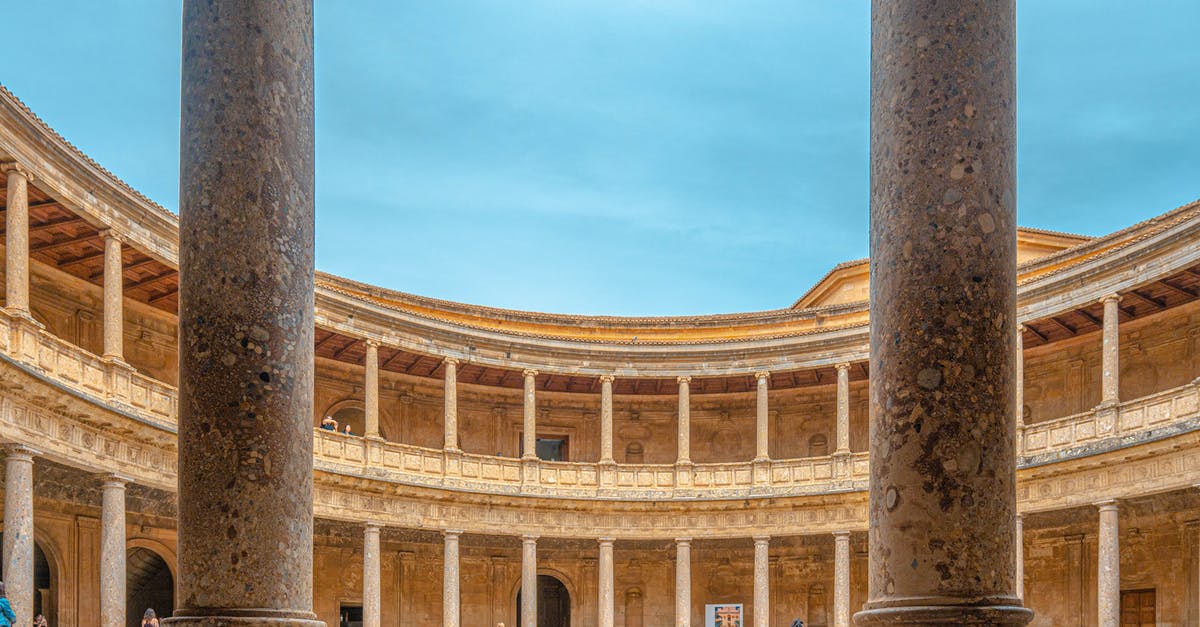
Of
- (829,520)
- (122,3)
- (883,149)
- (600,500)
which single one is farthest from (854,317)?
(122,3)

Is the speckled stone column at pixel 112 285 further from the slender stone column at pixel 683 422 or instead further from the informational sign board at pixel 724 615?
the informational sign board at pixel 724 615

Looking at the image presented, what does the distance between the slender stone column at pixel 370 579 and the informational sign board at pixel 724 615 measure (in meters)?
10.7

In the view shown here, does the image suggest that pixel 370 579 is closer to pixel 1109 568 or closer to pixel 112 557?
pixel 112 557

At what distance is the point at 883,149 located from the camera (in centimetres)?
578

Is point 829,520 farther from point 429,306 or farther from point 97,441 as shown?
point 97,441

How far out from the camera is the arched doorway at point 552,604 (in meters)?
37.5

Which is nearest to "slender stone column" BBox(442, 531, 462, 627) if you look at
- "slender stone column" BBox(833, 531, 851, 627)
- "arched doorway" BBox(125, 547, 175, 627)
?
"arched doorway" BBox(125, 547, 175, 627)

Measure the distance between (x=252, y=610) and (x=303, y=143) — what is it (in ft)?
7.71

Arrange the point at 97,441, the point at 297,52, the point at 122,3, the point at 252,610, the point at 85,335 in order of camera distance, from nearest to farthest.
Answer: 1. the point at 252,610
2. the point at 297,52
3. the point at 97,441
4. the point at 85,335
5. the point at 122,3

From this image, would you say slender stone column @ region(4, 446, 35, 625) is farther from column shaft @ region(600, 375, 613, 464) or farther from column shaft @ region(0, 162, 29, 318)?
column shaft @ region(600, 375, 613, 464)

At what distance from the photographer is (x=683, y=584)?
32719 millimetres

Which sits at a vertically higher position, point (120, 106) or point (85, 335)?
point (120, 106)

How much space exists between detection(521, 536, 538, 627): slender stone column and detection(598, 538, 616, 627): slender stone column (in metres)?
1.89

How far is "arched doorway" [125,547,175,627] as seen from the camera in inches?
1139
